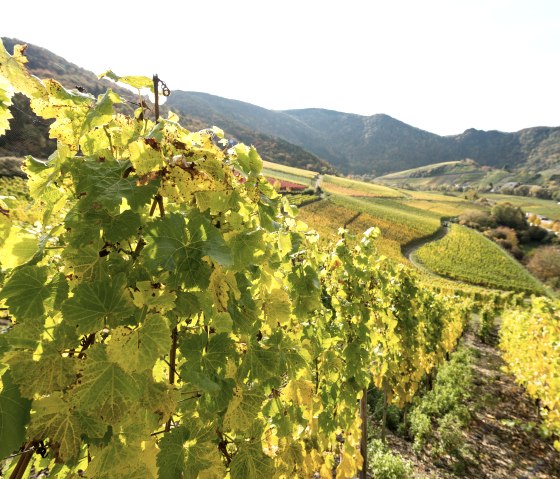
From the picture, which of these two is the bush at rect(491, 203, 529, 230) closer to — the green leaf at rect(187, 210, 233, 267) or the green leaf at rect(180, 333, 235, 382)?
the green leaf at rect(180, 333, 235, 382)

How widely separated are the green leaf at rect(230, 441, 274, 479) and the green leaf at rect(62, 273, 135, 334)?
2.76ft

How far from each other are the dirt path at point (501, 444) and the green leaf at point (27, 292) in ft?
24.6

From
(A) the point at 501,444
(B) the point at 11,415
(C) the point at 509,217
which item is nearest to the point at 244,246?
(B) the point at 11,415

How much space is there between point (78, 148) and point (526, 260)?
234ft

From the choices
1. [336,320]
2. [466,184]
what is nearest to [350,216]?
[336,320]

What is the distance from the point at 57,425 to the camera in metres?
1.02

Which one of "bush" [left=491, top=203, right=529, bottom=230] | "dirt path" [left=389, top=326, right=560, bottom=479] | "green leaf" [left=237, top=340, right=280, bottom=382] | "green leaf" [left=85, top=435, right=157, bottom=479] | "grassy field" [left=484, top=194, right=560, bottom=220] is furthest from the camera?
"grassy field" [left=484, top=194, right=560, bottom=220]

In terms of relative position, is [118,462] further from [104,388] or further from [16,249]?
[16,249]

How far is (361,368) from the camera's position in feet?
12.9

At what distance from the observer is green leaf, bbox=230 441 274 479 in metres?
1.43

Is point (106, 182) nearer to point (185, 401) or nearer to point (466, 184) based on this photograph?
point (185, 401)

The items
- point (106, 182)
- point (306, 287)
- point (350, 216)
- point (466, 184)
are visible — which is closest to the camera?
point (106, 182)

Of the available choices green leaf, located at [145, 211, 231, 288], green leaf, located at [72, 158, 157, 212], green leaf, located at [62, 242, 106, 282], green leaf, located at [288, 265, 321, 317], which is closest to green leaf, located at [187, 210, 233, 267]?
green leaf, located at [145, 211, 231, 288]

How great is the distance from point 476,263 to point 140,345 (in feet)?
183
